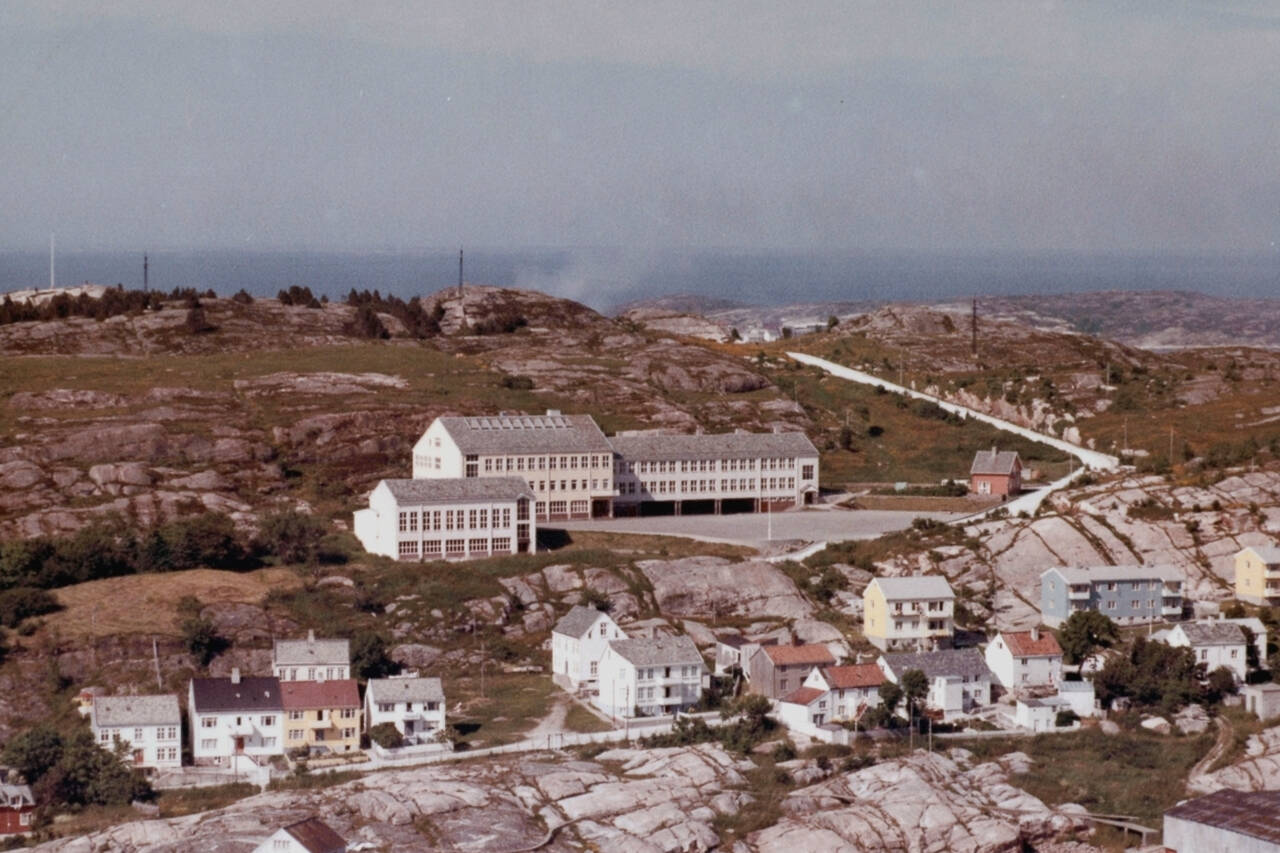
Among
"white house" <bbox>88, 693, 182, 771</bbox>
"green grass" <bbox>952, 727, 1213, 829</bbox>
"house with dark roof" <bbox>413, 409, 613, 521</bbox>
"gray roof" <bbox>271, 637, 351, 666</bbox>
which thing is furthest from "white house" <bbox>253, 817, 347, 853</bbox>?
"house with dark roof" <bbox>413, 409, 613, 521</bbox>

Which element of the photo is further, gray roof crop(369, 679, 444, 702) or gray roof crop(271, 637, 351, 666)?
gray roof crop(271, 637, 351, 666)

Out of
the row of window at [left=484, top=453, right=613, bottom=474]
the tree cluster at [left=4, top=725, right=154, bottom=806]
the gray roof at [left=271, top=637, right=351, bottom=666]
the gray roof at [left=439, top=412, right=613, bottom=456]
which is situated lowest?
the tree cluster at [left=4, top=725, right=154, bottom=806]

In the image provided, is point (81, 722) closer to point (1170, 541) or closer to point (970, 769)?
point (970, 769)

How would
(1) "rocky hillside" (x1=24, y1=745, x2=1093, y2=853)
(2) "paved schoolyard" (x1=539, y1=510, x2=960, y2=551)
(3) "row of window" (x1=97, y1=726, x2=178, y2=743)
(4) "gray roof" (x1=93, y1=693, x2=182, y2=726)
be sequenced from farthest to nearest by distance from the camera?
(2) "paved schoolyard" (x1=539, y1=510, x2=960, y2=551)
(4) "gray roof" (x1=93, y1=693, x2=182, y2=726)
(3) "row of window" (x1=97, y1=726, x2=178, y2=743)
(1) "rocky hillside" (x1=24, y1=745, x2=1093, y2=853)

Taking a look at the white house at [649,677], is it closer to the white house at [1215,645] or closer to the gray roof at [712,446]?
the white house at [1215,645]

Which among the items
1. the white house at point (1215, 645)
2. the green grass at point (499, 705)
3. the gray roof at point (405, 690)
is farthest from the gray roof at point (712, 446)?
the gray roof at point (405, 690)

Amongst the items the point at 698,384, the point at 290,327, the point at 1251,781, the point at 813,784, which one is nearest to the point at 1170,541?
the point at 1251,781

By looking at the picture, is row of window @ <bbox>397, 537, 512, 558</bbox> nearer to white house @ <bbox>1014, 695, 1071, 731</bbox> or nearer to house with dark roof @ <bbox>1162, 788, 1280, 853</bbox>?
white house @ <bbox>1014, 695, 1071, 731</bbox>

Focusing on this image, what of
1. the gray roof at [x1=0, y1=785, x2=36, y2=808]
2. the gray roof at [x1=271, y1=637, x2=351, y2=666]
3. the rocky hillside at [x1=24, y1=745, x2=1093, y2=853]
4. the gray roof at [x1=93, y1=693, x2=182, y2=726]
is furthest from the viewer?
the gray roof at [x1=271, y1=637, x2=351, y2=666]
